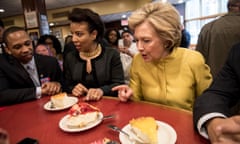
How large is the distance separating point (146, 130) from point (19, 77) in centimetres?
144

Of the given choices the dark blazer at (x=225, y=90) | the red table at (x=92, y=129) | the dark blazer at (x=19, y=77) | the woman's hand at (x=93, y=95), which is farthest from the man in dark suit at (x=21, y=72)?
the dark blazer at (x=225, y=90)

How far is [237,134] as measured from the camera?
24.1 inches

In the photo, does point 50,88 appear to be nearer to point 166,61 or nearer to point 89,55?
point 89,55

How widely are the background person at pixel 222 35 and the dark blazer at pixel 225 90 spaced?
1498mm

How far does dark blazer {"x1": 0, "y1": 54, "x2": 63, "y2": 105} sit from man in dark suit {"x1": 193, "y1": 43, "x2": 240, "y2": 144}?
125 centimetres

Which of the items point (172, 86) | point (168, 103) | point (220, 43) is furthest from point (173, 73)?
point (220, 43)

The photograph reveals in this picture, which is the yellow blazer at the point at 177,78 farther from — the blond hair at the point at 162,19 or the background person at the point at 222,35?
the background person at the point at 222,35

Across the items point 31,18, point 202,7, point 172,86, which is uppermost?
point 202,7

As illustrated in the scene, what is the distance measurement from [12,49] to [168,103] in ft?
4.76

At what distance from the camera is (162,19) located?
126cm

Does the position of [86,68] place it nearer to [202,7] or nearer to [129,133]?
[129,133]

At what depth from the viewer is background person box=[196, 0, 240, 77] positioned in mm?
2311

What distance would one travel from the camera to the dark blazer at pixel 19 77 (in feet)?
5.08

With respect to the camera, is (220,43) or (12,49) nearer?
(12,49)
